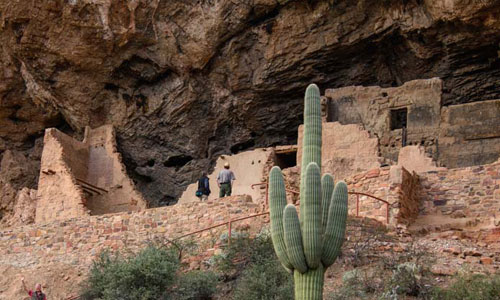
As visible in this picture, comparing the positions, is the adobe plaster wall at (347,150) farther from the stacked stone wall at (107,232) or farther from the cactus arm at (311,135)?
the cactus arm at (311,135)

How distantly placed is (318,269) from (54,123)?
18070 mm

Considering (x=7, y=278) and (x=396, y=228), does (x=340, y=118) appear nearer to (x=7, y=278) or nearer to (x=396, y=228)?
(x=396, y=228)

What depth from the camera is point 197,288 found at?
695 inches

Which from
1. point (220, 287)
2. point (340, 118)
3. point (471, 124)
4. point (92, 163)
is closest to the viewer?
point (220, 287)

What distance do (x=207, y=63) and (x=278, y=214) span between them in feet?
45.1

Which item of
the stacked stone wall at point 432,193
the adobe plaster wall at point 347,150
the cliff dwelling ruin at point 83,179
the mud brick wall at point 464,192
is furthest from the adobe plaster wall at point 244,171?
the mud brick wall at point 464,192

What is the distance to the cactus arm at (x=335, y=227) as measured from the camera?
14680mm

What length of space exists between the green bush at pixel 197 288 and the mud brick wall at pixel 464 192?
225 inches

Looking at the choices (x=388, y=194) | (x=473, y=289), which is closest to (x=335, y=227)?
(x=473, y=289)

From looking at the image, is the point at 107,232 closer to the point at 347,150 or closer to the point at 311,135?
the point at 347,150

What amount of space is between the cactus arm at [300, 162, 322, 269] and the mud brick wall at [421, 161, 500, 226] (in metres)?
6.43

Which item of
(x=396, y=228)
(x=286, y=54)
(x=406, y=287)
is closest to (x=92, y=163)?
(x=286, y=54)

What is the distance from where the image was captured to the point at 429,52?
2744cm

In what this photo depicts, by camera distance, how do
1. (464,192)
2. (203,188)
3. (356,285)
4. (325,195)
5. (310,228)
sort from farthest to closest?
(203,188)
(464,192)
(356,285)
(325,195)
(310,228)
